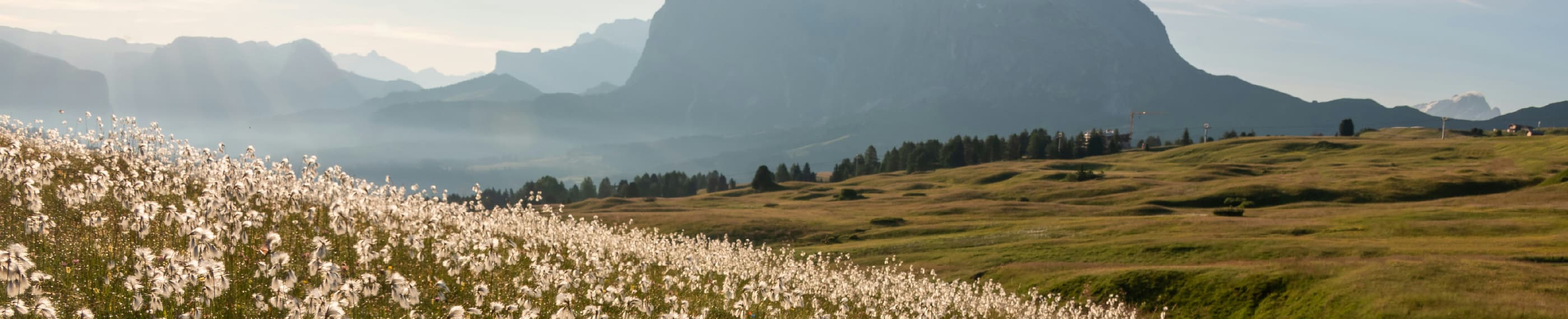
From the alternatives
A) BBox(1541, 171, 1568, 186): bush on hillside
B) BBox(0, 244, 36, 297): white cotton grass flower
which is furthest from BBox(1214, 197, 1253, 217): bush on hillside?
BBox(0, 244, 36, 297): white cotton grass flower

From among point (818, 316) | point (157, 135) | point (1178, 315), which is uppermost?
point (157, 135)

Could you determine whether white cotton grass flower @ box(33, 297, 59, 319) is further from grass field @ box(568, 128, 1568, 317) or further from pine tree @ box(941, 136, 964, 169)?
pine tree @ box(941, 136, 964, 169)

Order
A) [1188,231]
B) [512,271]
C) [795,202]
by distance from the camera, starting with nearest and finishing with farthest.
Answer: [512,271] → [1188,231] → [795,202]

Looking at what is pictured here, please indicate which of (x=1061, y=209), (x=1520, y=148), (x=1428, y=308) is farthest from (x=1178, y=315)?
(x=1520, y=148)

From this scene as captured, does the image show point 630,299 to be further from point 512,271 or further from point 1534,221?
point 1534,221

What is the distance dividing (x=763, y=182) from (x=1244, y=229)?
10546 centimetres

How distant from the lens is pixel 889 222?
289 feet

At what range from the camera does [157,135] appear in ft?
70.2

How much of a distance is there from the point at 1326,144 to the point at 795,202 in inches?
3995

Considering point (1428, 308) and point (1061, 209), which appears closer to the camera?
point (1428, 308)

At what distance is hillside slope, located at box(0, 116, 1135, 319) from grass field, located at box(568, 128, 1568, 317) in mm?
22117

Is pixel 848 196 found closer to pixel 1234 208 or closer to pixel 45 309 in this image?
pixel 1234 208

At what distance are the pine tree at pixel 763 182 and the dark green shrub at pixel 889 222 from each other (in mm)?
70920

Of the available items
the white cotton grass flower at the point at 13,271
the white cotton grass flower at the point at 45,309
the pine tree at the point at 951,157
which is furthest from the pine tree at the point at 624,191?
the white cotton grass flower at the point at 45,309
